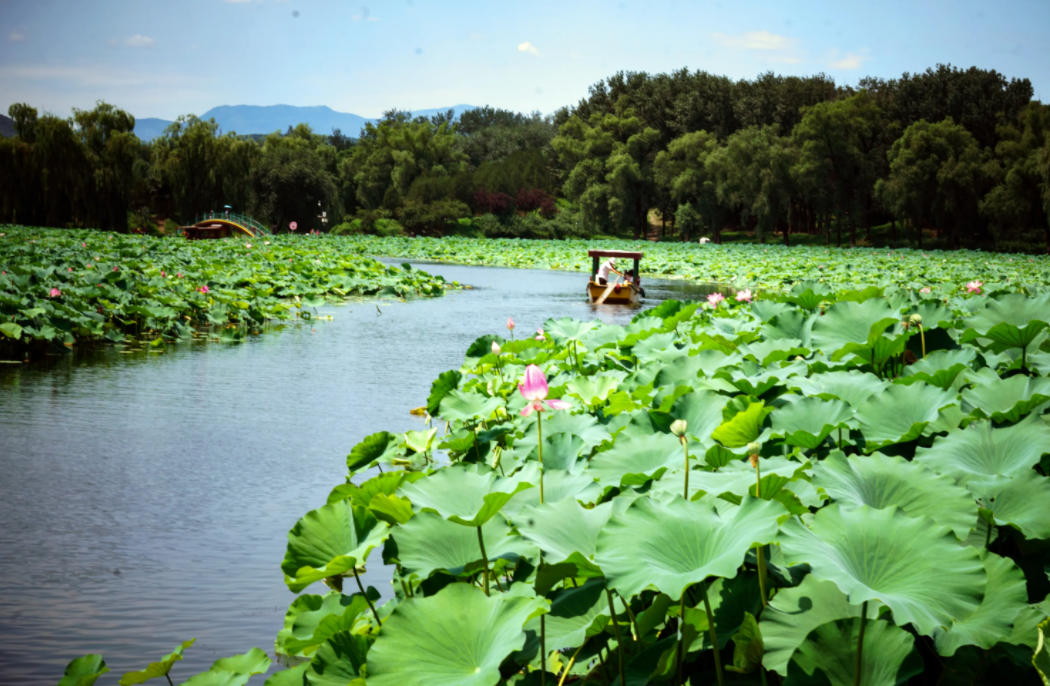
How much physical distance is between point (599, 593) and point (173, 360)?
6.86 meters

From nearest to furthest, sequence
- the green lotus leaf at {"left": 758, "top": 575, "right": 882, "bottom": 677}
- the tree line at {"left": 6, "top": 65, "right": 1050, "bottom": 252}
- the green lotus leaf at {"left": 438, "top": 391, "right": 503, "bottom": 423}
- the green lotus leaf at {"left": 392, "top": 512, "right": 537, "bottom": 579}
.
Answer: the green lotus leaf at {"left": 758, "top": 575, "right": 882, "bottom": 677} < the green lotus leaf at {"left": 392, "top": 512, "right": 537, "bottom": 579} < the green lotus leaf at {"left": 438, "top": 391, "right": 503, "bottom": 423} < the tree line at {"left": 6, "top": 65, "right": 1050, "bottom": 252}

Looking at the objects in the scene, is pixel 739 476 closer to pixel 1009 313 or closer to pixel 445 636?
pixel 445 636

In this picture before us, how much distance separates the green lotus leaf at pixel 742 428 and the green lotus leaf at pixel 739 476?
133 millimetres

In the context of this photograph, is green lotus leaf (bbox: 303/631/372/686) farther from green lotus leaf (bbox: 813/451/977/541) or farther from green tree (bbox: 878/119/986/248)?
green tree (bbox: 878/119/986/248)

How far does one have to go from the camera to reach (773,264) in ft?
75.5

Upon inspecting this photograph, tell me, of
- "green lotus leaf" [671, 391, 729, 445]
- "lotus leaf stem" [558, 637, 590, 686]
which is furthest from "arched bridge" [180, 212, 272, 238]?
"lotus leaf stem" [558, 637, 590, 686]

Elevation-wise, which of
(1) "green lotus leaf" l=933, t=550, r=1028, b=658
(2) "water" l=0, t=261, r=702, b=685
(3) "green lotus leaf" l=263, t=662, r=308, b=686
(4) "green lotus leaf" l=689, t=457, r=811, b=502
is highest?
(4) "green lotus leaf" l=689, t=457, r=811, b=502

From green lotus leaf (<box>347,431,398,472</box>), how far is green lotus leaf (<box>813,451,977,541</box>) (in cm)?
156

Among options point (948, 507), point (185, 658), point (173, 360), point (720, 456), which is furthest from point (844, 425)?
point (173, 360)

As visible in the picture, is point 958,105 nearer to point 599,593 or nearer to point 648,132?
point 648,132

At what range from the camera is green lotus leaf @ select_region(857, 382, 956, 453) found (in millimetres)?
2080

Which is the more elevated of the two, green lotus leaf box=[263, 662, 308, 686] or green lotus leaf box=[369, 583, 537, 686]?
green lotus leaf box=[369, 583, 537, 686]

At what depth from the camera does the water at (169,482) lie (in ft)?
8.20

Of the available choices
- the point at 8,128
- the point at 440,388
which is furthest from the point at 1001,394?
the point at 8,128
